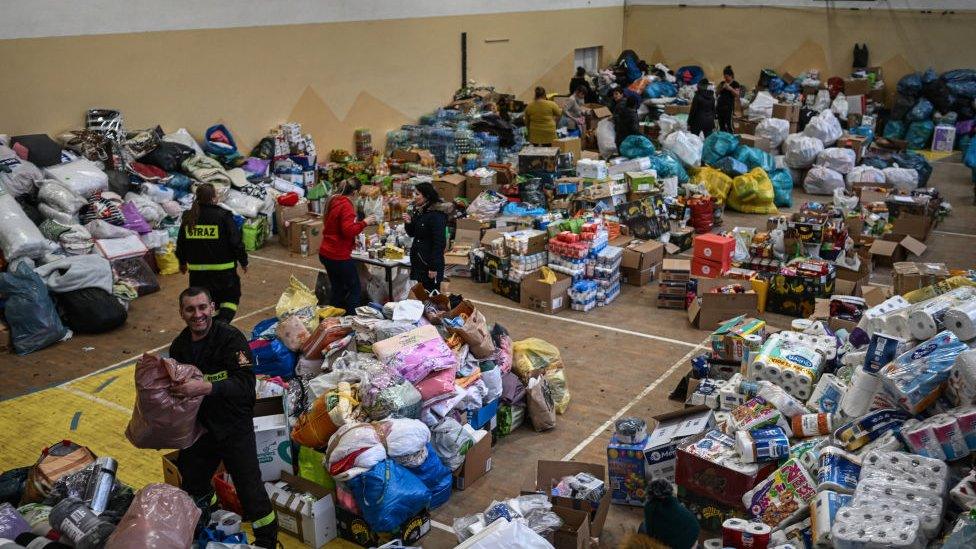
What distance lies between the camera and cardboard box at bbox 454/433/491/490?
19.1 feet

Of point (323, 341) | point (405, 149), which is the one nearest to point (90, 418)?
point (323, 341)

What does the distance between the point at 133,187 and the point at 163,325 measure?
2.52m

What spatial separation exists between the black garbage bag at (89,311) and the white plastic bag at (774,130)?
35.2 ft

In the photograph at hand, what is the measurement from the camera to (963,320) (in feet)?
17.0

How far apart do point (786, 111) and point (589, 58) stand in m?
6.16

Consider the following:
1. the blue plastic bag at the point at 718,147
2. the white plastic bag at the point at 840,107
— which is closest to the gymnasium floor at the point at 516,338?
the blue plastic bag at the point at 718,147

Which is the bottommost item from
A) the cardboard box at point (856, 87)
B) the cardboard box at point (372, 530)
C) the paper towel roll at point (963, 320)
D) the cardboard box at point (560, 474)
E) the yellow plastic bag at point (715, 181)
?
the cardboard box at point (372, 530)

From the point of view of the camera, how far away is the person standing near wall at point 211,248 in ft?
22.7

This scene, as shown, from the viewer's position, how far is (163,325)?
8.81m

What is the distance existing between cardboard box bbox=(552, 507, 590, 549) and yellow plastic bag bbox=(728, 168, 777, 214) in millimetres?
8738

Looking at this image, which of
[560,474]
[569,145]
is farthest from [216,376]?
[569,145]

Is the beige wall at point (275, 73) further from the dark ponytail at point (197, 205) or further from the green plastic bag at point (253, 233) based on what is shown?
the dark ponytail at point (197, 205)

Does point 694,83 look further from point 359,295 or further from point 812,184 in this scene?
point 359,295

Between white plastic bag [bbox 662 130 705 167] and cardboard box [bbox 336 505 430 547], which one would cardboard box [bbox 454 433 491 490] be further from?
white plastic bag [bbox 662 130 705 167]
